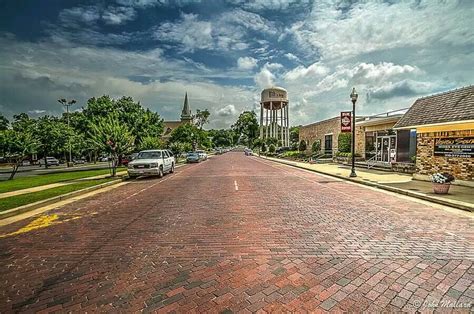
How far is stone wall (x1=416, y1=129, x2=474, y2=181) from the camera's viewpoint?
40.8ft

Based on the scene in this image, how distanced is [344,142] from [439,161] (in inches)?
677

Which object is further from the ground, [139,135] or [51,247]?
[139,135]

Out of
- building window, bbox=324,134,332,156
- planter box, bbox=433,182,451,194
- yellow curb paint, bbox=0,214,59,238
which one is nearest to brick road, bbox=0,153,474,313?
yellow curb paint, bbox=0,214,59,238

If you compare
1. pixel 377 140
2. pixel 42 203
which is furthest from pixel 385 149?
pixel 42 203

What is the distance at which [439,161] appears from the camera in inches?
551

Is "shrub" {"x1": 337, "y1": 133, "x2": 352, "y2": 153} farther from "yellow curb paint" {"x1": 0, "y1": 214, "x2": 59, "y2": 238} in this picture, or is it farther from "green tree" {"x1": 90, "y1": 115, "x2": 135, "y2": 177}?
"yellow curb paint" {"x1": 0, "y1": 214, "x2": 59, "y2": 238}

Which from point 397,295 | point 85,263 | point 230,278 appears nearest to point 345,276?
point 397,295

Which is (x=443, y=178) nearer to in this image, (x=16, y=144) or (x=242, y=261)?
(x=242, y=261)

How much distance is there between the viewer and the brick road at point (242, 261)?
11.4 ft

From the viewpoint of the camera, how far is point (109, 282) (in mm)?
3982

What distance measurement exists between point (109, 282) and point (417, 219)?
741 cm

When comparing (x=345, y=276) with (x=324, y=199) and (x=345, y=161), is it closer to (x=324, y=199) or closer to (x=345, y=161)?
(x=324, y=199)

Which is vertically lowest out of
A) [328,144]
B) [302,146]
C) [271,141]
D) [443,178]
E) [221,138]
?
[443,178]

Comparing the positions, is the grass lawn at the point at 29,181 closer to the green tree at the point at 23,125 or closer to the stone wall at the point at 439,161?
the green tree at the point at 23,125
